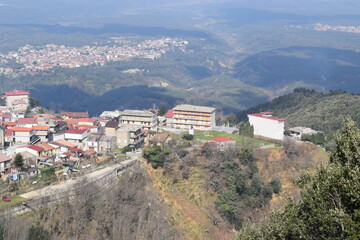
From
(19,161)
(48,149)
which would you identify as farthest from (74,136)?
(19,161)

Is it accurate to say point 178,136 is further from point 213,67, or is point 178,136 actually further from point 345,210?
point 213,67

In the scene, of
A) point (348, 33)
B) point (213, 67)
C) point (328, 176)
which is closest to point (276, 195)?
point (328, 176)

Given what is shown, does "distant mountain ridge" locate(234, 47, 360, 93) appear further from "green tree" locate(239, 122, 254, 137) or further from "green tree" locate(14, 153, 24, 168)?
"green tree" locate(14, 153, 24, 168)

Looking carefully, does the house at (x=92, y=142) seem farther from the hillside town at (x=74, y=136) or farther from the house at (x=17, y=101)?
the house at (x=17, y=101)

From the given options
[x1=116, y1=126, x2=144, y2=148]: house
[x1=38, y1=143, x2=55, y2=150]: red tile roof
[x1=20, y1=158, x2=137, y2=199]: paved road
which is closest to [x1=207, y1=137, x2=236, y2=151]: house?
[x1=116, y1=126, x2=144, y2=148]: house

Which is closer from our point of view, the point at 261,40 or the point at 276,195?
the point at 276,195

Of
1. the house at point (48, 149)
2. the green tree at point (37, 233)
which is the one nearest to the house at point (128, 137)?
the house at point (48, 149)
